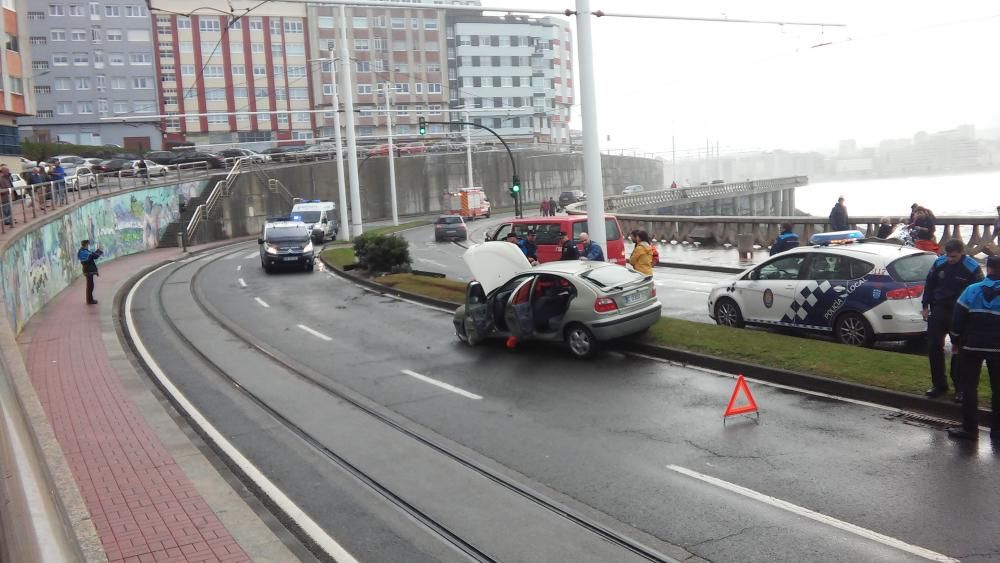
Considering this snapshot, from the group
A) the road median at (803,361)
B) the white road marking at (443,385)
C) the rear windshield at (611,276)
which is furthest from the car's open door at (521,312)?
the white road marking at (443,385)

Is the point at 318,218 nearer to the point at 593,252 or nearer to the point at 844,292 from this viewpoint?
the point at 593,252

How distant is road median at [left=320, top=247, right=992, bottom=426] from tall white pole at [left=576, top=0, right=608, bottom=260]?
2721mm

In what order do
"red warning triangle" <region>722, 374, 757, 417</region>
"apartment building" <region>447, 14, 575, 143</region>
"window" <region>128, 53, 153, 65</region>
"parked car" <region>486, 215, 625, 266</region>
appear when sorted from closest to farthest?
"red warning triangle" <region>722, 374, 757, 417</region>, "parked car" <region>486, 215, 625, 266</region>, "window" <region>128, 53, 153, 65</region>, "apartment building" <region>447, 14, 575, 143</region>

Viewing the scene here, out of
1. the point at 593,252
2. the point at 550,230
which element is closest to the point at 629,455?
the point at 593,252

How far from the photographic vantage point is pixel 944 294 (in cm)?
949

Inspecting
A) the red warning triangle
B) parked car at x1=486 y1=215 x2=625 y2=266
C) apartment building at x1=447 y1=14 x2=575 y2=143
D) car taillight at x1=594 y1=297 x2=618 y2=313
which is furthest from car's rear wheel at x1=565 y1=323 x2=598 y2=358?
apartment building at x1=447 y1=14 x2=575 y2=143

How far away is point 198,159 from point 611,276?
58640 mm

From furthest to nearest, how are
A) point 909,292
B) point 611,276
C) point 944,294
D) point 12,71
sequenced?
point 12,71 < point 611,276 < point 909,292 < point 944,294

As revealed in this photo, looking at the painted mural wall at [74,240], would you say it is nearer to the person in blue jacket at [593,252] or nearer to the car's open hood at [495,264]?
the car's open hood at [495,264]

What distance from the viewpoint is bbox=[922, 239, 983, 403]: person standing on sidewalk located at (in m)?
9.38

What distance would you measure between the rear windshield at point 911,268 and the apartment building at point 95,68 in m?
90.9

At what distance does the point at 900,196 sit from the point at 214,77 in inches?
3076

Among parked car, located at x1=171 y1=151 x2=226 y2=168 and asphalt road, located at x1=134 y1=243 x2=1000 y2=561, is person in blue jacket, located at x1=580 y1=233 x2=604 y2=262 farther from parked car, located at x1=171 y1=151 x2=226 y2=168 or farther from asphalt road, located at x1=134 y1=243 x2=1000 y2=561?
parked car, located at x1=171 y1=151 x2=226 y2=168

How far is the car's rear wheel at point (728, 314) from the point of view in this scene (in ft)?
47.9
